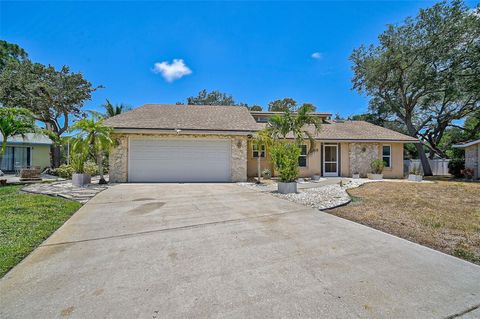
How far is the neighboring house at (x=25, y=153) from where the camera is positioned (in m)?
21.1

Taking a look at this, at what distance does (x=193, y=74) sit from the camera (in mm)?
21609

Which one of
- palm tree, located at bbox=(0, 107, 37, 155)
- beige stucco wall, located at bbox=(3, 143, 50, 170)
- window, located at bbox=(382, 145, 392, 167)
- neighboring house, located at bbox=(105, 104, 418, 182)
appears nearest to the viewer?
palm tree, located at bbox=(0, 107, 37, 155)

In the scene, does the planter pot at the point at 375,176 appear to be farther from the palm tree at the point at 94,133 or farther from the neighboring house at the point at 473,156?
the palm tree at the point at 94,133

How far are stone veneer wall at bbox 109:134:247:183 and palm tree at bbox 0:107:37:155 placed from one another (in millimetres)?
4504

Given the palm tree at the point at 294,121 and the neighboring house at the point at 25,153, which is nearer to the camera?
the palm tree at the point at 294,121

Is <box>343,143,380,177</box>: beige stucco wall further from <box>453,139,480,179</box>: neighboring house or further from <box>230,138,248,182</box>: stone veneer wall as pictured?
<box>230,138,248,182</box>: stone veneer wall

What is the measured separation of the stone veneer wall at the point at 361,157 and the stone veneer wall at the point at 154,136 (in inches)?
300

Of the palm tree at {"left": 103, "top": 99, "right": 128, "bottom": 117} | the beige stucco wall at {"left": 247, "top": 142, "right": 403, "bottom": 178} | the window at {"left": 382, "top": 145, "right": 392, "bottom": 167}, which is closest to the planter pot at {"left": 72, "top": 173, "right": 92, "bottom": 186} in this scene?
the palm tree at {"left": 103, "top": 99, "right": 128, "bottom": 117}

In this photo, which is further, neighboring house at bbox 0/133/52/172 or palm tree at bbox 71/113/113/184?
neighboring house at bbox 0/133/52/172

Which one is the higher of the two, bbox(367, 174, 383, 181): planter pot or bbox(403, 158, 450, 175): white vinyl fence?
bbox(403, 158, 450, 175): white vinyl fence

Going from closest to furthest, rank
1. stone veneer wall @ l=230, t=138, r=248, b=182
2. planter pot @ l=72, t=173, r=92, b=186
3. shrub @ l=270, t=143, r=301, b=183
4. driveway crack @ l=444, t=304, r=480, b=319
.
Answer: driveway crack @ l=444, t=304, r=480, b=319 → shrub @ l=270, t=143, r=301, b=183 → planter pot @ l=72, t=173, r=92, b=186 → stone veneer wall @ l=230, t=138, r=248, b=182

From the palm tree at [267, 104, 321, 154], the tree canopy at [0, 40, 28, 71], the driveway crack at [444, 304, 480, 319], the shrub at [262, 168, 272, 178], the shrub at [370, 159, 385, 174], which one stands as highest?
the tree canopy at [0, 40, 28, 71]

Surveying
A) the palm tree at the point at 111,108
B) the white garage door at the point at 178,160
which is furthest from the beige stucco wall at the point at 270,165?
the palm tree at the point at 111,108

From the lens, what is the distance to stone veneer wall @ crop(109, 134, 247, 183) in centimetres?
1262
